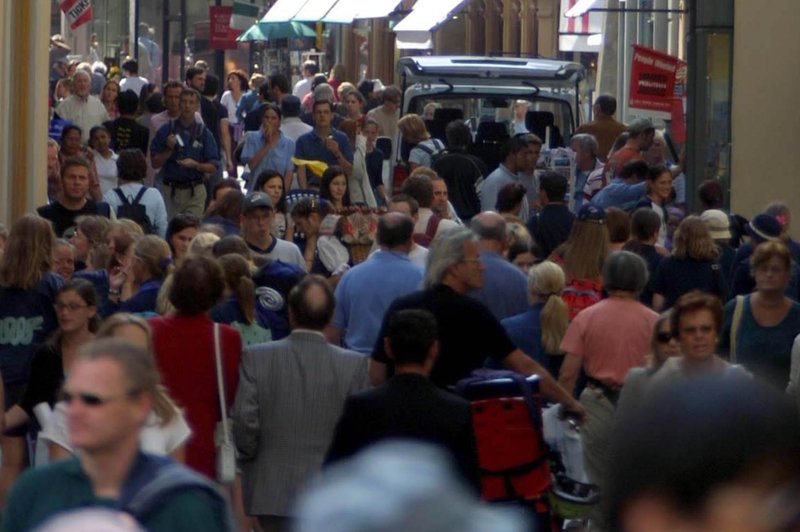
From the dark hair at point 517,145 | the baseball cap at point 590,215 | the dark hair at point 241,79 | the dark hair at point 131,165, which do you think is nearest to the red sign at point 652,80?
the dark hair at point 517,145

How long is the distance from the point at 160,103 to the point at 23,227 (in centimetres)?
1113

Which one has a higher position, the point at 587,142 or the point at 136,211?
the point at 587,142

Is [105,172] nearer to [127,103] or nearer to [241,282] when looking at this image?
[127,103]

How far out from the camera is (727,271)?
1154cm

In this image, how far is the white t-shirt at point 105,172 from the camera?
51.4ft

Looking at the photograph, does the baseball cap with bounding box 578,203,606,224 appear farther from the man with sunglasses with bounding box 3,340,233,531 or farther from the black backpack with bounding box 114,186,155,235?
the man with sunglasses with bounding box 3,340,233,531

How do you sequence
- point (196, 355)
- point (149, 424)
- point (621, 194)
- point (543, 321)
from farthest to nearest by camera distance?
point (621, 194)
point (543, 321)
point (196, 355)
point (149, 424)

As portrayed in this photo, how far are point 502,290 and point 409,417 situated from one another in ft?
10.1

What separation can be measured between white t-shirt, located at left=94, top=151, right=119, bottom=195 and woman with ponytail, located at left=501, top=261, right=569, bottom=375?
749cm

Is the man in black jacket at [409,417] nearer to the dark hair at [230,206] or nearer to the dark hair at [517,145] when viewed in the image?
the dark hair at [230,206]

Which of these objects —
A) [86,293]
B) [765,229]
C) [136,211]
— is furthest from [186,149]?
[86,293]

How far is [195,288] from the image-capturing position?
7.02 meters

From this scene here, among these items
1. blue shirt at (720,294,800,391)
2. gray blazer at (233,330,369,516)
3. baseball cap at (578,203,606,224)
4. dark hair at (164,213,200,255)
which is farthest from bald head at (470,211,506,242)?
gray blazer at (233,330,369,516)

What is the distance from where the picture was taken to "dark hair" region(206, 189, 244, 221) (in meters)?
11.1
